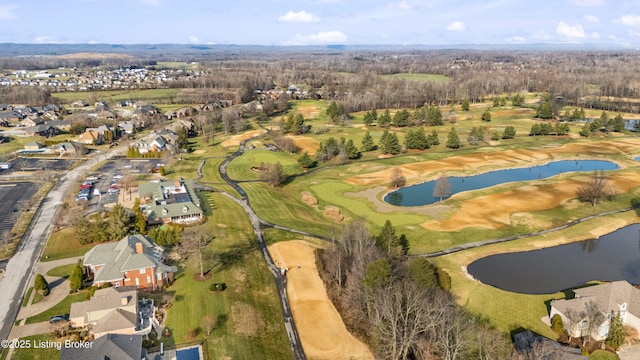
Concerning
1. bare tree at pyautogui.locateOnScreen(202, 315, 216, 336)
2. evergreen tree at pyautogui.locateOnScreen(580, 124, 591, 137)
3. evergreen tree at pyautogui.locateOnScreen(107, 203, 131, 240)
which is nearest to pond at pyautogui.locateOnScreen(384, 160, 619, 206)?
A: evergreen tree at pyautogui.locateOnScreen(580, 124, 591, 137)

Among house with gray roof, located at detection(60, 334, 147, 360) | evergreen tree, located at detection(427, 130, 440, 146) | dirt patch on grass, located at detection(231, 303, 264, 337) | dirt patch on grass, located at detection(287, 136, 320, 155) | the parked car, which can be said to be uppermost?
evergreen tree, located at detection(427, 130, 440, 146)

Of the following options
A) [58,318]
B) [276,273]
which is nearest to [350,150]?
[276,273]

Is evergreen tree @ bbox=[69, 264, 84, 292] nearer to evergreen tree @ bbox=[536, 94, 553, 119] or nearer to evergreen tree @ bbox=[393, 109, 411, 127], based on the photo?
evergreen tree @ bbox=[393, 109, 411, 127]

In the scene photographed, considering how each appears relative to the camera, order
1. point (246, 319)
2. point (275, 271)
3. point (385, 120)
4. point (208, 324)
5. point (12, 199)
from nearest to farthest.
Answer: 1. point (208, 324)
2. point (246, 319)
3. point (275, 271)
4. point (12, 199)
5. point (385, 120)

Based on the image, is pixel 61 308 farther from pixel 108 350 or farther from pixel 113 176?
pixel 113 176

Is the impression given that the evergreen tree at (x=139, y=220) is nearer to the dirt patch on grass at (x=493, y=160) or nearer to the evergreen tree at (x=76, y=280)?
the evergreen tree at (x=76, y=280)
